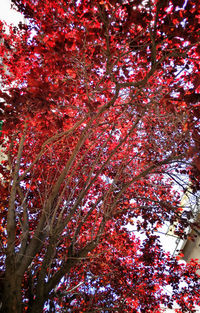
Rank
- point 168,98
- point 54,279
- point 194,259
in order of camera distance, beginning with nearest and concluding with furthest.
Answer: point 168,98, point 54,279, point 194,259

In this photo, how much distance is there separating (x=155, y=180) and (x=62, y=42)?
22.1 feet

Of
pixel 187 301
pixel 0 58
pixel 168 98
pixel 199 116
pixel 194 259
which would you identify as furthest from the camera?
pixel 194 259

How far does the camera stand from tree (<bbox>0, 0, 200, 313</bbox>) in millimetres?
3529

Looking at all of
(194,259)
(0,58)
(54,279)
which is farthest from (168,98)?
(194,259)

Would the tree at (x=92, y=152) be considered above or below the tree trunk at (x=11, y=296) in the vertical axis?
above

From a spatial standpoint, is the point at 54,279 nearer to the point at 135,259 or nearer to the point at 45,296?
the point at 45,296

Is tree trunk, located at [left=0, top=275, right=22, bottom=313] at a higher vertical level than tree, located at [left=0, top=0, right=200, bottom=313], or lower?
lower

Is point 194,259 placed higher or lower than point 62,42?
higher

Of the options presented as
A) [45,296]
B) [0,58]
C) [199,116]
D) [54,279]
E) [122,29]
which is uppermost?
[0,58]

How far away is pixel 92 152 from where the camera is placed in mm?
8594

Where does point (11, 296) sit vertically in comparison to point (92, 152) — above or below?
below

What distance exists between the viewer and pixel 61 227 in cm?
A: 398

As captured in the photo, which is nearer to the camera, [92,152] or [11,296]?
[11,296]

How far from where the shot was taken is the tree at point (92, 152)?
3529 mm
